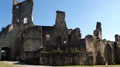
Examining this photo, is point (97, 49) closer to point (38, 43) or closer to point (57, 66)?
point (38, 43)

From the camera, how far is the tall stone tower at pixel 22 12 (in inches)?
1493

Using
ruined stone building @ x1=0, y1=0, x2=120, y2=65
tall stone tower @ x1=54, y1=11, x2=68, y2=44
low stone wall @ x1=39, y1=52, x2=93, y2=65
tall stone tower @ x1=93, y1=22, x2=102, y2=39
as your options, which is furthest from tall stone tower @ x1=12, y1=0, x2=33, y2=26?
low stone wall @ x1=39, y1=52, x2=93, y2=65

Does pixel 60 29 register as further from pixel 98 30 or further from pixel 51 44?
pixel 98 30

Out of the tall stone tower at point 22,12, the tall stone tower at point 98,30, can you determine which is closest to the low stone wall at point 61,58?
the tall stone tower at point 98,30

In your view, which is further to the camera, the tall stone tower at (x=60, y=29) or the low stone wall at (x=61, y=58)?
the tall stone tower at (x=60, y=29)

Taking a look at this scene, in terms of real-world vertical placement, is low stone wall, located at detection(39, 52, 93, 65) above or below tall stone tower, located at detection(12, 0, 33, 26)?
below

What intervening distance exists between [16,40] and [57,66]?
16.3m

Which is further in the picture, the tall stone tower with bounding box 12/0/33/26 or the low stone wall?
the tall stone tower with bounding box 12/0/33/26

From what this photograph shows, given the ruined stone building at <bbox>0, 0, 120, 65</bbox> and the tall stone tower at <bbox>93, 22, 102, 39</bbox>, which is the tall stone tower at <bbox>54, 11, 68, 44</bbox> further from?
the tall stone tower at <bbox>93, 22, 102, 39</bbox>

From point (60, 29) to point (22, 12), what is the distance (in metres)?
8.56

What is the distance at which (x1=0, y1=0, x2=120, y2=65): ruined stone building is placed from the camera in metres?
23.9

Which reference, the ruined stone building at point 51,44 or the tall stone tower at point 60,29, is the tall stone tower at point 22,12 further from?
the tall stone tower at point 60,29

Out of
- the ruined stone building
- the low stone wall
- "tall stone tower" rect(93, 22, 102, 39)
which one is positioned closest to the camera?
the low stone wall

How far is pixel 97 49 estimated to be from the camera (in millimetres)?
30219
